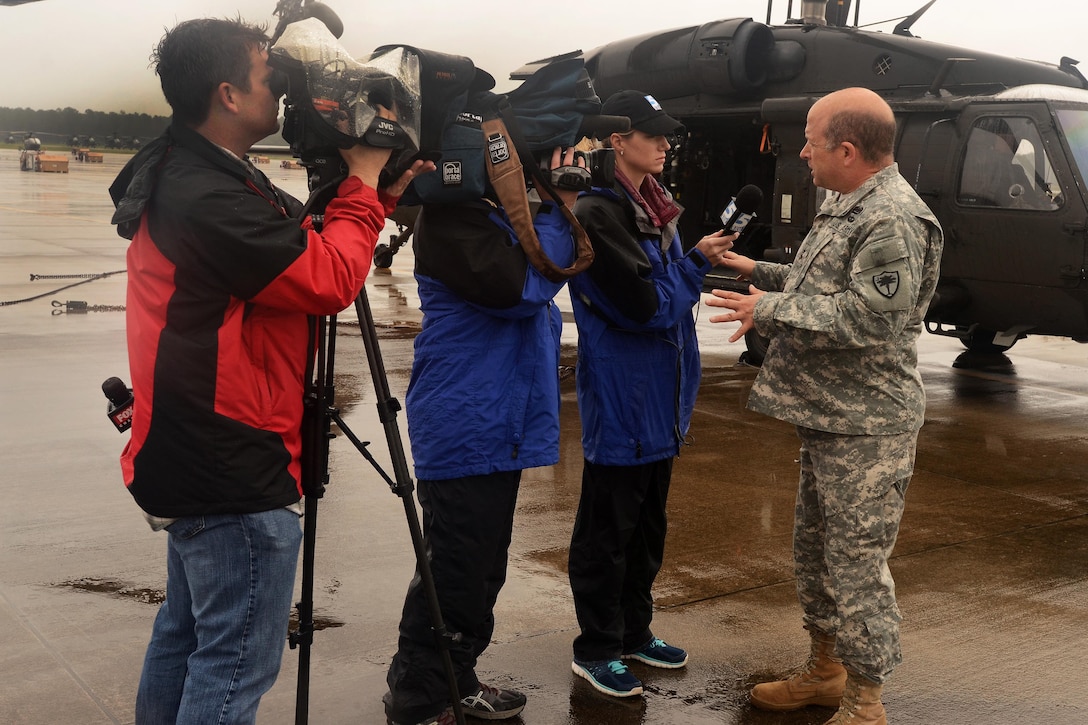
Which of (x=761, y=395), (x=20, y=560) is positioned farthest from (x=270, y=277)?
(x=20, y=560)

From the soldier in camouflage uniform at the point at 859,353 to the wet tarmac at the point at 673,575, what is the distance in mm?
527

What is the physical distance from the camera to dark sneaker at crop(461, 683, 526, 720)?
12.0 ft

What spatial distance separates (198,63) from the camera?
2.47 m

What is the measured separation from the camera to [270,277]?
2.43m

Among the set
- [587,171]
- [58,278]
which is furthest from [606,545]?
[58,278]

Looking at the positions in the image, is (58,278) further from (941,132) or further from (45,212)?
(45,212)

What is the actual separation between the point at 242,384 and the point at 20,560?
3.06 metres

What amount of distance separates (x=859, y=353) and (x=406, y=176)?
154 centimetres

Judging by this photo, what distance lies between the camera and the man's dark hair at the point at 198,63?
2.47 meters

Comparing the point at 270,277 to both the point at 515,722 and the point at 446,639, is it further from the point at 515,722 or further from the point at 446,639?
the point at 515,722

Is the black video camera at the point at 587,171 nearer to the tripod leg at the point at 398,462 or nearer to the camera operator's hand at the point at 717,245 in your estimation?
the camera operator's hand at the point at 717,245

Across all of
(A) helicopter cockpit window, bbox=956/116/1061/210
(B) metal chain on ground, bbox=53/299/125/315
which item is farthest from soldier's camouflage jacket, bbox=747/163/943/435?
(B) metal chain on ground, bbox=53/299/125/315

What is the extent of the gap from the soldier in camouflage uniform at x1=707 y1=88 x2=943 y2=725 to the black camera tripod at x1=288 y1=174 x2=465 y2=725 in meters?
1.11

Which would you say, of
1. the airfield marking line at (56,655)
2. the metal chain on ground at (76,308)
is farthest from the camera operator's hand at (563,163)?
the metal chain on ground at (76,308)
